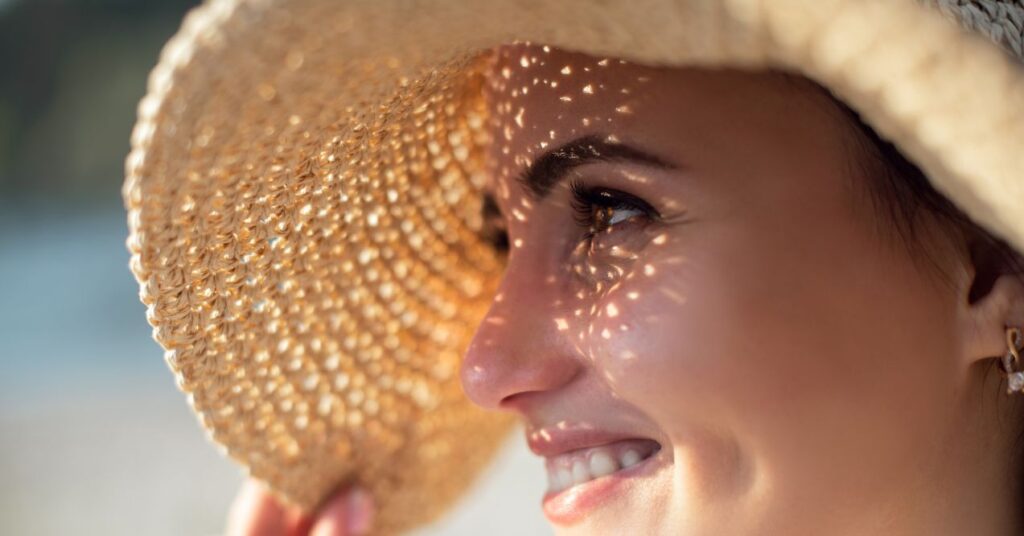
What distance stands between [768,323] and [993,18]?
21cm

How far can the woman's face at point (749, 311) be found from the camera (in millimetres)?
705

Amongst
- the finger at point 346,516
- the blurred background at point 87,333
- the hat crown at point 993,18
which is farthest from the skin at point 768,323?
the blurred background at point 87,333

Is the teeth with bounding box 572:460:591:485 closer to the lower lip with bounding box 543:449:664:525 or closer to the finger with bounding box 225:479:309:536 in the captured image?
the lower lip with bounding box 543:449:664:525

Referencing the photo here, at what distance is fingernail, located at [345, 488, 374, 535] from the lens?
3.61ft

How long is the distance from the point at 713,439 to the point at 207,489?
1720 millimetres

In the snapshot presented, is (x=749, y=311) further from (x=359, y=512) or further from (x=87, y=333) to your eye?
(x=87, y=333)

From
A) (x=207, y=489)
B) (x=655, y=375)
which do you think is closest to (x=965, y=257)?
(x=655, y=375)

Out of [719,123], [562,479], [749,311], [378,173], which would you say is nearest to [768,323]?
[749,311]

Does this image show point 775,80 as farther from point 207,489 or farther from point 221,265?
point 207,489

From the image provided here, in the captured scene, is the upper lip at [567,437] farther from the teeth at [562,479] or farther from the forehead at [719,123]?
the forehead at [719,123]

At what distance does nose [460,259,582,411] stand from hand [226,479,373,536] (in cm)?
31

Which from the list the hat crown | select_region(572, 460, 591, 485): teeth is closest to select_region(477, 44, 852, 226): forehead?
the hat crown

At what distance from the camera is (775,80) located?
70cm

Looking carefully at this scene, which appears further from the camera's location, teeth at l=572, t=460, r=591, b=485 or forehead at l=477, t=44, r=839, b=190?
teeth at l=572, t=460, r=591, b=485
